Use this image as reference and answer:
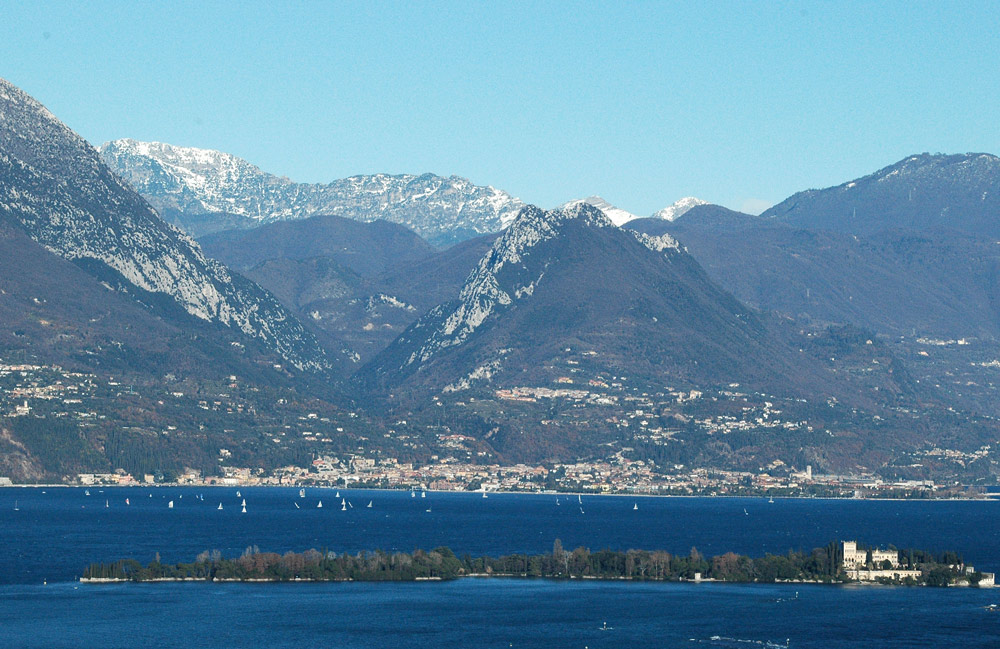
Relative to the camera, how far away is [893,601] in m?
186

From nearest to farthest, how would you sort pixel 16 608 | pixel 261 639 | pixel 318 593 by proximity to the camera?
1. pixel 261 639
2. pixel 16 608
3. pixel 318 593

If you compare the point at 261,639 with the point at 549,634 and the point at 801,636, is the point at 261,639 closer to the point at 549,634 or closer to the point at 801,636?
the point at 549,634

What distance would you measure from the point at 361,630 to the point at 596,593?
31.9 meters

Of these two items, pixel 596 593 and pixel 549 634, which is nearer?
pixel 549 634

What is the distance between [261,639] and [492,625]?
19675 mm

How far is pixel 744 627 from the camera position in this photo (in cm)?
17025

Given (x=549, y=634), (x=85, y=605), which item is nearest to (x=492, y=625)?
(x=549, y=634)

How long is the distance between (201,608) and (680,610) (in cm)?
4124

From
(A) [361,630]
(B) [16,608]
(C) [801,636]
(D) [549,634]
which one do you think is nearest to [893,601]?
(C) [801,636]

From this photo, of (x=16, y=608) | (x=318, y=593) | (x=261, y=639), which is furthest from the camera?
(x=318, y=593)

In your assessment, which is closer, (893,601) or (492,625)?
(492,625)

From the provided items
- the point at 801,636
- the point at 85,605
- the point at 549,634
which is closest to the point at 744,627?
the point at 801,636

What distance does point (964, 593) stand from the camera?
19312 centimetres

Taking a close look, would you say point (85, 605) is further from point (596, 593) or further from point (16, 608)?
point (596, 593)
